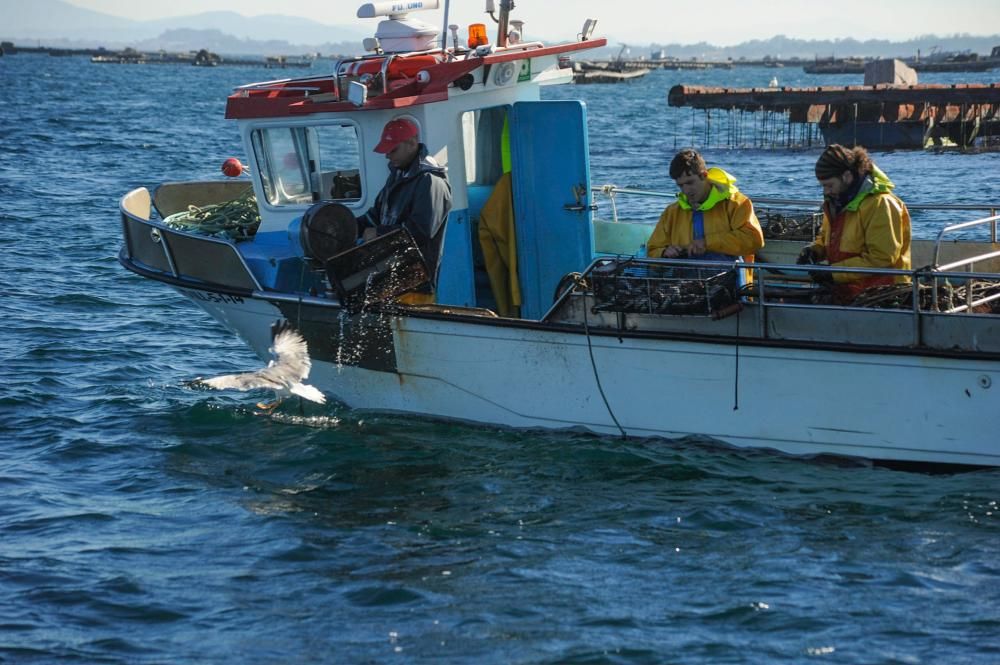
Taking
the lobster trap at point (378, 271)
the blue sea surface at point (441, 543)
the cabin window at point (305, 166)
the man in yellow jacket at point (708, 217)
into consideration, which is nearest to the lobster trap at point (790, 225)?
the man in yellow jacket at point (708, 217)

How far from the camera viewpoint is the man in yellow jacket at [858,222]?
7.55m

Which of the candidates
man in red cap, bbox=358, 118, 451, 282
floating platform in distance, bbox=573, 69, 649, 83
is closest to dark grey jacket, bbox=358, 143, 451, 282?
man in red cap, bbox=358, 118, 451, 282

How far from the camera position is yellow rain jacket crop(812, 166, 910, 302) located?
7551 mm

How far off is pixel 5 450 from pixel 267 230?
103 inches

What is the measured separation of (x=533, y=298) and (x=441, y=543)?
2746 mm

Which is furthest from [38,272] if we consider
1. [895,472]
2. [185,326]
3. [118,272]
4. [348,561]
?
[895,472]

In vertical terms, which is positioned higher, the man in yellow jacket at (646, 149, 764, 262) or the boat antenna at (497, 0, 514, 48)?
the boat antenna at (497, 0, 514, 48)

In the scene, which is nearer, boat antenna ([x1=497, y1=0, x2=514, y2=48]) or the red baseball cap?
the red baseball cap

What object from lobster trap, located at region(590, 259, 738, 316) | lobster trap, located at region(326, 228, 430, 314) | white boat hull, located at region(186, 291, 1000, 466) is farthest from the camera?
lobster trap, located at region(326, 228, 430, 314)

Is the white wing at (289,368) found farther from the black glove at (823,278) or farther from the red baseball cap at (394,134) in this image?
the black glove at (823,278)

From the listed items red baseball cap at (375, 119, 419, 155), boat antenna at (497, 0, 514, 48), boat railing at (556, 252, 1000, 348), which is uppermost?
boat antenna at (497, 0, 514, 48)

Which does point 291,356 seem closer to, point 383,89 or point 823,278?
point 383,89

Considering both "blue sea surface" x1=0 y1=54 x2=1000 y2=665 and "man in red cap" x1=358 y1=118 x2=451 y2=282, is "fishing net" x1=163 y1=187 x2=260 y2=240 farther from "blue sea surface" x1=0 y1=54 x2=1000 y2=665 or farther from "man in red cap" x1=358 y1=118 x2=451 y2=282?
"man in red cap" x1=358 y1=118 x2=451 y2=282

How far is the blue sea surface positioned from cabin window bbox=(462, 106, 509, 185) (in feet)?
6.76
